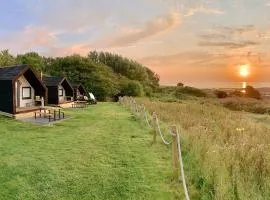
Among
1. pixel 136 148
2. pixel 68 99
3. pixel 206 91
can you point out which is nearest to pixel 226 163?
pixel 136 148

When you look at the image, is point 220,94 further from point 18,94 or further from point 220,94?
point 18,94

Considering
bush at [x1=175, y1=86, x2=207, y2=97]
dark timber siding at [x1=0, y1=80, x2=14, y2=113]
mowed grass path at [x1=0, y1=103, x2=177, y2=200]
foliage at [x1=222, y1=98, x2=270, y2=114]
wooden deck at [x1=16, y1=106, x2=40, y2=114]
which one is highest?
bush at [x1=175, y1=86, x2=207, y2=97]

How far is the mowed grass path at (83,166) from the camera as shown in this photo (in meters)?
7.67

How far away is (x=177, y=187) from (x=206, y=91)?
7935cm

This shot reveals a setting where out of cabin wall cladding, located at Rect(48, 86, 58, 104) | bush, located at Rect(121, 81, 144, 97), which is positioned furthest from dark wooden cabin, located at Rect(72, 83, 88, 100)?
bush, located at Rect(121, 81, 144, 97)

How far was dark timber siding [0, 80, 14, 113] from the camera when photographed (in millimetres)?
21558

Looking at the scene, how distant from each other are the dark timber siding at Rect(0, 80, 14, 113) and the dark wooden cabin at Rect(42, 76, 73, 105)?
11.5 m

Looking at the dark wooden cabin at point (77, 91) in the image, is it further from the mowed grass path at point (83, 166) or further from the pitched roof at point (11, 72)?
the mowed grass path at point (83, 166)

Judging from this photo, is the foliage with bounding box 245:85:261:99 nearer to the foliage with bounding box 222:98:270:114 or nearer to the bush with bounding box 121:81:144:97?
the bush with bounding box 121:81:144:97

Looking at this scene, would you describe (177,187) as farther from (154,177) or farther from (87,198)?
(87,198)

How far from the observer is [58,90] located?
3403cm

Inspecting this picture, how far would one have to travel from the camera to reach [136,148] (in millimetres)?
12164

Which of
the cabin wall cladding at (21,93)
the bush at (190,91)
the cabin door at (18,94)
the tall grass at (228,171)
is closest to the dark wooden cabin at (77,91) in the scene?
the cabin wall cladding at (21,93)

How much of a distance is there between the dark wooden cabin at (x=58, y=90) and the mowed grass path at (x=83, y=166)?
717 inches
